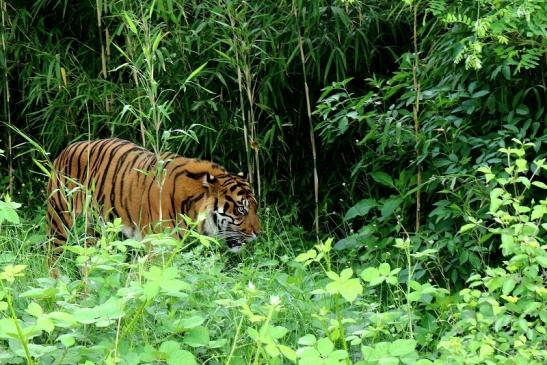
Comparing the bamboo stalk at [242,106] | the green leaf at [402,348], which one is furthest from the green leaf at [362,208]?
the green leaf at [402,348]

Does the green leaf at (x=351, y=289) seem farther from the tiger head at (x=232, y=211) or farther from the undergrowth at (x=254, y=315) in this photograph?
the tiger head at (x=232, y=211)

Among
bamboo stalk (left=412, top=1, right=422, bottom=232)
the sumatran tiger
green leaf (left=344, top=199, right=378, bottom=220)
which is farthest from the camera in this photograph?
the sumatran tiger

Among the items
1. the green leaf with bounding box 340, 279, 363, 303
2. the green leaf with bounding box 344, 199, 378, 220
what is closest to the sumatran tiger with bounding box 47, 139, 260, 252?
the green leaf with bounding box 344, 199, 378, 220

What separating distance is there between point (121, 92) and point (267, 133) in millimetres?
1075

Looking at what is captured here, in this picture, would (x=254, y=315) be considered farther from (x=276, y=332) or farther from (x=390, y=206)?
(x=390, y=206)

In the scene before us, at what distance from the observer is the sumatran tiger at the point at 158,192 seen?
16.1 feet

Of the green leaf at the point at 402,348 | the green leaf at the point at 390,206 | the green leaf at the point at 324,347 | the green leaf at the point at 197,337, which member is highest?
the green leaf at the point at 324,347

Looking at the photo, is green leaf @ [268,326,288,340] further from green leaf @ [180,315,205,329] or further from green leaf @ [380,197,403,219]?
green leaf @ [380,197,403,219]

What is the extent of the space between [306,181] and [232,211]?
2.52 ft

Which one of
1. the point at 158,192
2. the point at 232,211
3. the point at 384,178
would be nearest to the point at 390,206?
the point at 384,178

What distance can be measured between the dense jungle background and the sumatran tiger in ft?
0.53

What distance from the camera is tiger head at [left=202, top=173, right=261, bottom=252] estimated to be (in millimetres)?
4988

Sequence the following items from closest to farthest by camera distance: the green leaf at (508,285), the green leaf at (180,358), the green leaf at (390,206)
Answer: the green leaf at (180,358) → the green leaf at (508,285) → the green leaf at (390,206)

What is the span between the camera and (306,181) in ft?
18.5
